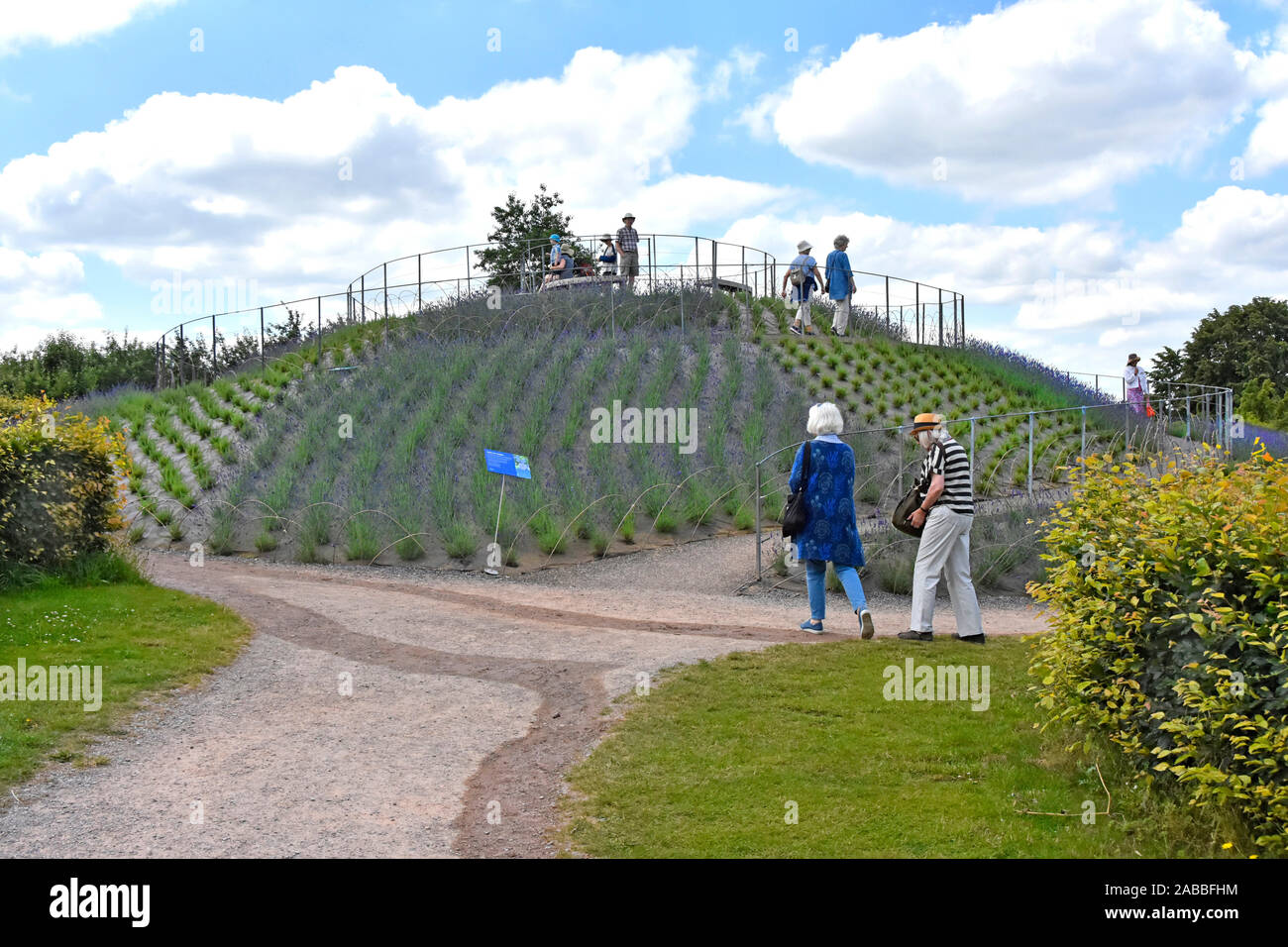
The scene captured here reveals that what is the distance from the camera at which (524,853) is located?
5250 millimetres

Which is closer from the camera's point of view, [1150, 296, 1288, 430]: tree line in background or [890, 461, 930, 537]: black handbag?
[890, 461, 930, 537]: black handbag

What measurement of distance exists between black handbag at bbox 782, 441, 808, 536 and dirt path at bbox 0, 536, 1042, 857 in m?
1.14

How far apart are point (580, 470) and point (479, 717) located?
1216cm

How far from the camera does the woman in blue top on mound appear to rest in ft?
33.6

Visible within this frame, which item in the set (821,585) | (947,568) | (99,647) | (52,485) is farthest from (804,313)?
(99,647)

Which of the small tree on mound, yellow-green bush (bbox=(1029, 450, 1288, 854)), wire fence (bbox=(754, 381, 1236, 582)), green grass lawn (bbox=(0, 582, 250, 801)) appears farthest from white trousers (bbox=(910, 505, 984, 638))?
the small tree on mound

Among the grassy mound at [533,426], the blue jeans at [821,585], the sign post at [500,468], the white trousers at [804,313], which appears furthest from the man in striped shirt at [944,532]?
the white trousers at [804,313]

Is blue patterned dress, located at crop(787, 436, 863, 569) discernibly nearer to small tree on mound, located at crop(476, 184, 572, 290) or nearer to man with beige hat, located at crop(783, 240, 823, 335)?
man with beige hat, located at crop(783, 240, 823, 335)

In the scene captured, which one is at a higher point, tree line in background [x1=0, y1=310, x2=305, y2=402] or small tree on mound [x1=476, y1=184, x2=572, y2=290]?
small tree on mound [x1=476, y1=184, x2=572, y2=290]

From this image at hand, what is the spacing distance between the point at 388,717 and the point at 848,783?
3643 millimetres

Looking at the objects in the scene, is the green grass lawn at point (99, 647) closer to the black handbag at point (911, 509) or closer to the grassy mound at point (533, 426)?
the grassy mound at point (533, 426)

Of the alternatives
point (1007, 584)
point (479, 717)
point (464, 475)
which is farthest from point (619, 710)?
point (464, 475)

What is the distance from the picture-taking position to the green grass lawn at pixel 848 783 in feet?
16.9

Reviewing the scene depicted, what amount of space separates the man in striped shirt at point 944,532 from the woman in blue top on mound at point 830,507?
60 cm
